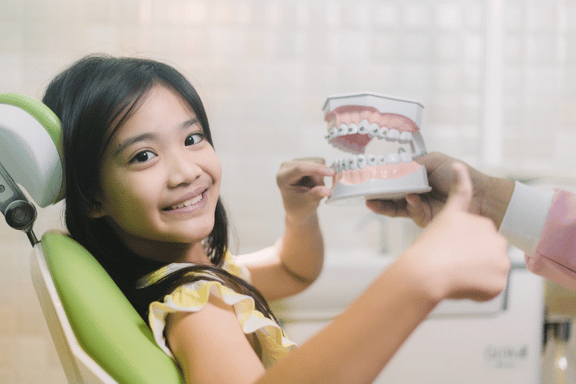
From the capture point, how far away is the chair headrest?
0.50 metres

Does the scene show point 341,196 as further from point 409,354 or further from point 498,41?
point 498,41

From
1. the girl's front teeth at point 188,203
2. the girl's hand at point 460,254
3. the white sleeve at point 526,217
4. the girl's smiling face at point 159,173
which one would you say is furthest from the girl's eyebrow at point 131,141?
the white sleeve at point 526,217

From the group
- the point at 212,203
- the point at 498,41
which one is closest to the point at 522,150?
the point at 498,41

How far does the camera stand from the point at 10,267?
1.31m

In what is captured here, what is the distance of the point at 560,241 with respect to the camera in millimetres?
685

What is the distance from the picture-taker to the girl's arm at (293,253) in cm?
76

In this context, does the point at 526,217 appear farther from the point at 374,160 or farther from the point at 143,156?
the point at 143,156

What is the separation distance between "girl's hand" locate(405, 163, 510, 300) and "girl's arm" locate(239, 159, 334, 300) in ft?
1.13

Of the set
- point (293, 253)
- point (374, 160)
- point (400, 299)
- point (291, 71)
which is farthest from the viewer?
point (291, 71)

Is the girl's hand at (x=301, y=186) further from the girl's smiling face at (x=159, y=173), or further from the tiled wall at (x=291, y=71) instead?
the tiled wall at (x=291, y=71)

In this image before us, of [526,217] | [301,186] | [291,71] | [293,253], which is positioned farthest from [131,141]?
[291,71]

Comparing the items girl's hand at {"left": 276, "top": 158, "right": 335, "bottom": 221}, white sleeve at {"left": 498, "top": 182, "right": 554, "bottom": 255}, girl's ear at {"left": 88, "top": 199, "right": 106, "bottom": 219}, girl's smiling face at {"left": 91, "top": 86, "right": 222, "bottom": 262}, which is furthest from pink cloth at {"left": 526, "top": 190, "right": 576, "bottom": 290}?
girl's ear at {"left": 88, "top": 199, "right": 106, "bottom": 219}

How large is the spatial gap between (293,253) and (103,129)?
450 millimetres

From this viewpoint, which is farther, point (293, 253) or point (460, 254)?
point (293, 253)
